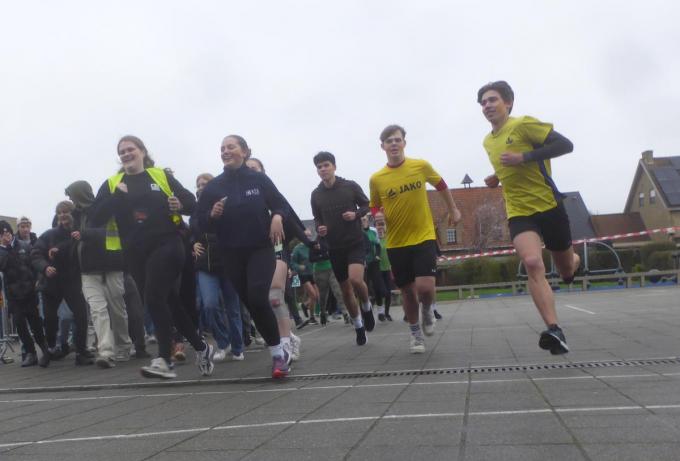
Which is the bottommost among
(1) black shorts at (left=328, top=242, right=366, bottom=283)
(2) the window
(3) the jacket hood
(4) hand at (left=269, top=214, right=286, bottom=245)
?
(1) black shorts at (left=328, top=242, right=366, bottom=283)

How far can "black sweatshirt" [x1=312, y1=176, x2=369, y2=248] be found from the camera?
8.05m

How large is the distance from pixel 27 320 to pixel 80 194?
6.70 feet

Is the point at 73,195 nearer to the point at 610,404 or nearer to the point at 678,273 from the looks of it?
the point at 610,404

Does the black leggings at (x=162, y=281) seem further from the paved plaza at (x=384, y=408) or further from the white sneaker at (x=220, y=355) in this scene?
the white sneaker at (x=220, y=355)

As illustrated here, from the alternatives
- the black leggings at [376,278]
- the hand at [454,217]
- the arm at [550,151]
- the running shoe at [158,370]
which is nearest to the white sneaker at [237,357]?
the running shoe at [158,370]

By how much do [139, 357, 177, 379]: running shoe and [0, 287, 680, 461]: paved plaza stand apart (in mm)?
104

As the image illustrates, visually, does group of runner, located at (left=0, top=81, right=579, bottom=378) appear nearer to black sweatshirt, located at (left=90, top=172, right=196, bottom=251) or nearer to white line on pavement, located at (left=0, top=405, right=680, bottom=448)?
black sweatshirt, located at (left=90, top=172, right=196, bottom=251)

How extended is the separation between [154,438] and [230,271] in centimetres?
262

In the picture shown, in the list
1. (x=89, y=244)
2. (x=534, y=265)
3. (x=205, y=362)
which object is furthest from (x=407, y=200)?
(x=89, y=244)

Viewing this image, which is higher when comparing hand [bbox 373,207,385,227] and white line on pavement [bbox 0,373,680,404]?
hand [bbox 373,207,385,227]

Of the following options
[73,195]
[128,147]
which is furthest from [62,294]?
[128,147]

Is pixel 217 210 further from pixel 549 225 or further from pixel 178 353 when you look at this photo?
pixel 549 225

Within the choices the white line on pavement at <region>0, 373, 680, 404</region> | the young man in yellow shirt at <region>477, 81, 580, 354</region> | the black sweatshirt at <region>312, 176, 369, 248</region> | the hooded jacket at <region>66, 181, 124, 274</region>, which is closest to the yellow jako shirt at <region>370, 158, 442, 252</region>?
the black sweatshirt at <region>312, 176, 369, 248</region>

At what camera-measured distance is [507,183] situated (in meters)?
6.23
